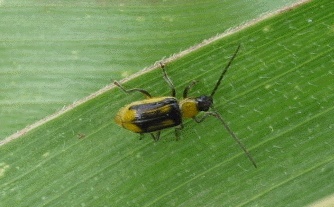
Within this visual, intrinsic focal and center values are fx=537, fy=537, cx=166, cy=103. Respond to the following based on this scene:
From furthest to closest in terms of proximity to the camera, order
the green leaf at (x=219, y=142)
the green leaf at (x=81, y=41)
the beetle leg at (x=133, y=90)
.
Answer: the green leaf at (x=81, y=41) → the beetle leg at (x=133, y=90) → the green leaf at (x=219, y=142)

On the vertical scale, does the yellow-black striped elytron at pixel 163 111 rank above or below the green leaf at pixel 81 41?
below

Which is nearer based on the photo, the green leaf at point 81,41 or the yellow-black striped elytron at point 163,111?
the yellow-black striped elytron at point 163,111

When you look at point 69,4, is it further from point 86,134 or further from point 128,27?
point 86,134

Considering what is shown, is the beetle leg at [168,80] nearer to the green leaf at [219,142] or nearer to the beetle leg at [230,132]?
the green leaf at [219,142]

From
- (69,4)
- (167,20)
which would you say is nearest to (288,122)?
(167,20)

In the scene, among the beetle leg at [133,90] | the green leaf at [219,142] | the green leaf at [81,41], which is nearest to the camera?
the green leaf at [219,142]

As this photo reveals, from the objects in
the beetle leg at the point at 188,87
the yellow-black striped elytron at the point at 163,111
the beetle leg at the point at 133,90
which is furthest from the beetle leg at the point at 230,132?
the beetle leg at the point at 133,90
